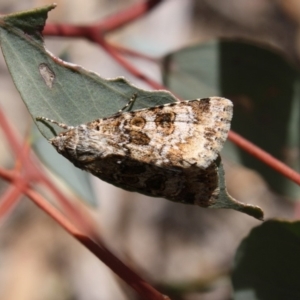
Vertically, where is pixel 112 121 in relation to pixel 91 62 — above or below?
above

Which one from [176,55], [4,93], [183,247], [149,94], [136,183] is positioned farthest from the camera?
[4,93]

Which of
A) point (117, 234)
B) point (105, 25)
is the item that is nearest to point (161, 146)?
point (105, 25)

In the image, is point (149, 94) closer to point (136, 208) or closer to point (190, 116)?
point (190, 116)

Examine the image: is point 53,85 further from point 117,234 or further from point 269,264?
point 117,234

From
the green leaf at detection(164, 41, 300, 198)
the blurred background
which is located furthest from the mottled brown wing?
the blurred background

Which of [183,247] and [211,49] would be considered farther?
[183,247]

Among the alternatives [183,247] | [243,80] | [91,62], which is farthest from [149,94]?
[91,62]

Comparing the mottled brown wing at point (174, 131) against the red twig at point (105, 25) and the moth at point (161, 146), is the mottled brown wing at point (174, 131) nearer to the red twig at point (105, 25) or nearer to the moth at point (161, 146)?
the moth at point (161, 146)
